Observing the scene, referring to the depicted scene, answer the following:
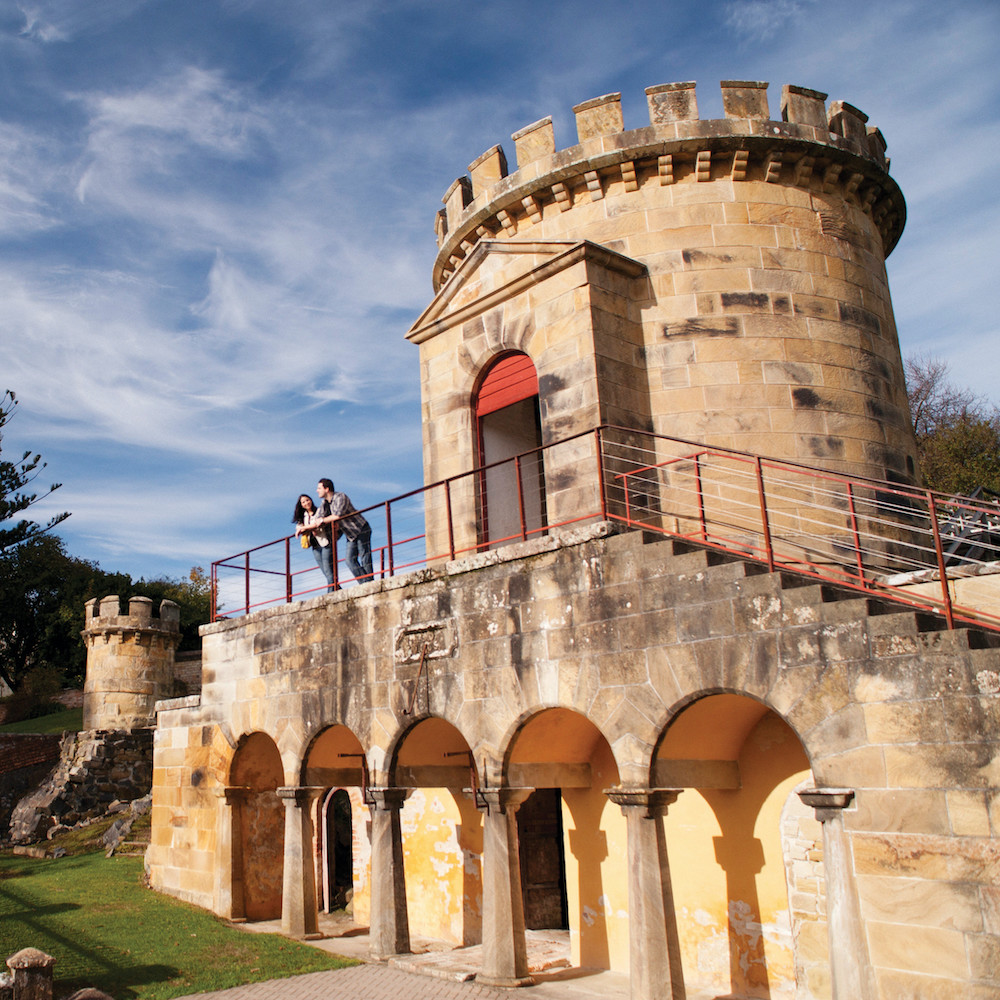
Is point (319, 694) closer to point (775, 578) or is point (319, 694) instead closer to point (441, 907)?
point (441, 907)

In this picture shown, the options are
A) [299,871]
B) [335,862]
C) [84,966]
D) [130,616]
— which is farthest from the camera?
[130,616]

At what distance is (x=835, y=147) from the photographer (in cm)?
1138

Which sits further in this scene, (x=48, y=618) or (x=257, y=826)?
(x=48, y=618)

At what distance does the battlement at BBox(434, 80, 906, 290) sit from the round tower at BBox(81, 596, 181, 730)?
19279 millimetres

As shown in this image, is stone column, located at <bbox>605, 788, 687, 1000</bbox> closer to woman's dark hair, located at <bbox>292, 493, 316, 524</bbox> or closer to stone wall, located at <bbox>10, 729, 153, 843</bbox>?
woman's dark hair, located at <bbox>292, 493, 316, 524</bbox>

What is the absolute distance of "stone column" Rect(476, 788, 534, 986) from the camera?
905 cm

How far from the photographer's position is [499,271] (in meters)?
11.8

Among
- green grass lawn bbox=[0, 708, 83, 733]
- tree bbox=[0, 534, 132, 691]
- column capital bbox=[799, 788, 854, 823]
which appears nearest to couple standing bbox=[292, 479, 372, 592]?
column capital bbox=[799, 788, 854, 823]

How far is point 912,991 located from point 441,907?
286 inches

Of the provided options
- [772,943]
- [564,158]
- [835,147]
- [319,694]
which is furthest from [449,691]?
[835,147]

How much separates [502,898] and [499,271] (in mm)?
7203

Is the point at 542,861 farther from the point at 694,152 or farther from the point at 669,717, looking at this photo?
the point at 694,152

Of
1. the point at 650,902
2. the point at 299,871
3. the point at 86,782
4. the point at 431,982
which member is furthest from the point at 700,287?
the point at 86,782

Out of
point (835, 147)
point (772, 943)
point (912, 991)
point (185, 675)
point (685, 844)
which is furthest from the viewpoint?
point (185, 675)
